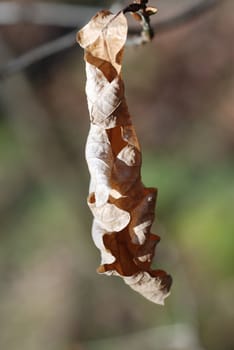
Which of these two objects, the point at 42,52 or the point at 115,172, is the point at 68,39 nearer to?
the point at 42,52

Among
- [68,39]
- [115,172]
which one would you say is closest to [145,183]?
[68,39]

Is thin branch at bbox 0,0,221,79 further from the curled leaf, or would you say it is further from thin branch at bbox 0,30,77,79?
the curled leaf

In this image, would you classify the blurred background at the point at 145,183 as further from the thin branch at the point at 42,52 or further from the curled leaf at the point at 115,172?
the curled leaf at the point at 115,172

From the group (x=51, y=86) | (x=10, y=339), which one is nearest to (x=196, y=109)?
(x=51, y=86)

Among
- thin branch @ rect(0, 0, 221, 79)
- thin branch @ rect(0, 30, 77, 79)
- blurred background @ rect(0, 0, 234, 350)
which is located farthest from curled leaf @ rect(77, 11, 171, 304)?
blurred background @ rect(0, 0, 234, 350)

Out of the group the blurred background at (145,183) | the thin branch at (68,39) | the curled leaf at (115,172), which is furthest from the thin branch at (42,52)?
the blurred background at (145,183)

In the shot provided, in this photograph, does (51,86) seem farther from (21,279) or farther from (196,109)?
(21,279)
